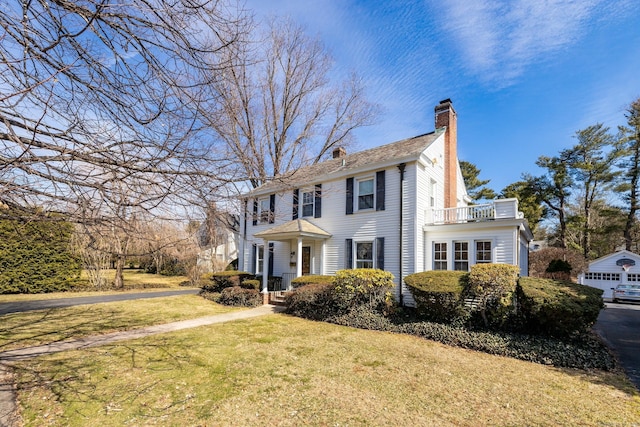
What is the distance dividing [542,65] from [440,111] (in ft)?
15.4

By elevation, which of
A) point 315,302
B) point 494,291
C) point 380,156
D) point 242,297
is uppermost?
point 380,156

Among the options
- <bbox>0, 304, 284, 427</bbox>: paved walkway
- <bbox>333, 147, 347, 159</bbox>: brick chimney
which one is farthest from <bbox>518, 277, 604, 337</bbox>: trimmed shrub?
<bbox>333, 147, 347, 159</bbox>: brick chimney

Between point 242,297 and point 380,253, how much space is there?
625 cm

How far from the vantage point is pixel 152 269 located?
29266 mm

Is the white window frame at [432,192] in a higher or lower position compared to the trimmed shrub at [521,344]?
higher

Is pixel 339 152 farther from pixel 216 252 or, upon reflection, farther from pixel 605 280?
pixel 605 280

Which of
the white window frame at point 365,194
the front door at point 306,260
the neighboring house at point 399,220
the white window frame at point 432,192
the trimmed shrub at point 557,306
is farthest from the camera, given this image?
the front door at point 306,260

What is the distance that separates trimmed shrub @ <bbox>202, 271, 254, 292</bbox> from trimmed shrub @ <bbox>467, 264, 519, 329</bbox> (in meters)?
10.8

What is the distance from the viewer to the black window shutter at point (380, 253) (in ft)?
38.1

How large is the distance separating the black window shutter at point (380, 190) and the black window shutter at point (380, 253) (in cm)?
132

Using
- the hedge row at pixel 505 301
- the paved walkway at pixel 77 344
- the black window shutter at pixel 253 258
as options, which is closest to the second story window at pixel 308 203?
the black window shutter at pixel 253 258

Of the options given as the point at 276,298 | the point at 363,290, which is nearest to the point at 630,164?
the point at 363,290

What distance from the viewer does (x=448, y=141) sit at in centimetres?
1422

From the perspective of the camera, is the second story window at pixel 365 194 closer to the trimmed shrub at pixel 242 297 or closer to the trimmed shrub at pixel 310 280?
the trimmed shrub at pixel 310 280
